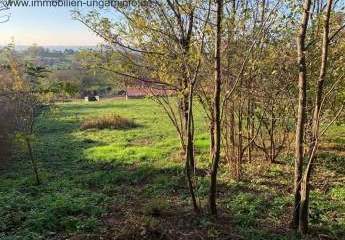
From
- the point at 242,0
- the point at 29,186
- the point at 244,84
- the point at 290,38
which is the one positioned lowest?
the point at 29,186

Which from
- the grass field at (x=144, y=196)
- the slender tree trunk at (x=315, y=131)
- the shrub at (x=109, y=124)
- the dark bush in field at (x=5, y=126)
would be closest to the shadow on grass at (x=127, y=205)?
the grass field at (x=144, y=196)

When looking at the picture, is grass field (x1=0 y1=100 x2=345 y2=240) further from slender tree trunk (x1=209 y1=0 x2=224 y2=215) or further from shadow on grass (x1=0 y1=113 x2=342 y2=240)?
slender tree trunk (x1=209 y1=0 x2=224 y2=215)

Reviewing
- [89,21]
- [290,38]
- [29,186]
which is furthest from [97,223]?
[290,38]

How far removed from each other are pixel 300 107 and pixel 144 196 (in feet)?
13.9

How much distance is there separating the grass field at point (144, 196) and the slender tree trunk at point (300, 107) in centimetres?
52

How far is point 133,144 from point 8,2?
34.6 ft

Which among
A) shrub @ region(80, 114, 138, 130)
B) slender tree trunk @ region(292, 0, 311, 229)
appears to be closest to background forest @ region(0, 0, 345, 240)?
slender tree trunk @ region(292, 0, 311, 229)

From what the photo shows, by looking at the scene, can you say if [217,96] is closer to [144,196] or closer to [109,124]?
[144,196]

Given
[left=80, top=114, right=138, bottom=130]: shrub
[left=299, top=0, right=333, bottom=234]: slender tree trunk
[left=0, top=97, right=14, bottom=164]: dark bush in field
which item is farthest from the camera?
[left=80, top=114, right=138, bottom=130]: shrub

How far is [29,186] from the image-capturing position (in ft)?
35.1

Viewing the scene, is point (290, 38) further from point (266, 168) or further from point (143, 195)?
point (143, 195)

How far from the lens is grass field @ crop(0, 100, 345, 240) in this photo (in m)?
6.29

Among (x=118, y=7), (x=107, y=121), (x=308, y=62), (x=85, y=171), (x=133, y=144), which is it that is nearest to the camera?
(x=118, y=7)

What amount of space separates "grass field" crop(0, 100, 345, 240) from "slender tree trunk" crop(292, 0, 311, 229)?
1.71 ft
